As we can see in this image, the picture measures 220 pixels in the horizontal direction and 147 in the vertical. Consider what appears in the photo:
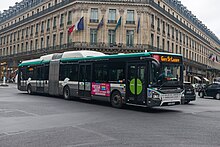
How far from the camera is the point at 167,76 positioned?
11.4 meters

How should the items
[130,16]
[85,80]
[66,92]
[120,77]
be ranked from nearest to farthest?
[120,77] < [85,80] < [66,92] < [130,16]

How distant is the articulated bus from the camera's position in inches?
441

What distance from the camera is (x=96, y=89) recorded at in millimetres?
14164

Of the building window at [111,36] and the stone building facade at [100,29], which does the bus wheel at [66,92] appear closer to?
the stone building facade at [100,29]

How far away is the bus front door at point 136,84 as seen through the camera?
1143cm

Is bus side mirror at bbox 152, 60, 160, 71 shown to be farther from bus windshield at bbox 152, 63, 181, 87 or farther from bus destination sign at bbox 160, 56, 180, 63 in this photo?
bus destination sign at bbox 160, 56, 180, 63

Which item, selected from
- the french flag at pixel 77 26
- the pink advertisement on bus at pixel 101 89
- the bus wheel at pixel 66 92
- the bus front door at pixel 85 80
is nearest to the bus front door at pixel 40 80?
the bus wheel at pixel 66 92

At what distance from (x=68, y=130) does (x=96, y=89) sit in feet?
22.9

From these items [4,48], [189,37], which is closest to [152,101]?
[189,37]

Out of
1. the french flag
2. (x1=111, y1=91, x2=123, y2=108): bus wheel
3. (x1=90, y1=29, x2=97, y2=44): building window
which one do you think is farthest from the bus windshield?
the french flag

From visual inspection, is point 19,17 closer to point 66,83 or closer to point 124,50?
point 124,50

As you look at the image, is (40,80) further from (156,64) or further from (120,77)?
(156,64)

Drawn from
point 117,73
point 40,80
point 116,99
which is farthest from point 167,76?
point 40,80

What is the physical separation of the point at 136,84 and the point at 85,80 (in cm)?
431
